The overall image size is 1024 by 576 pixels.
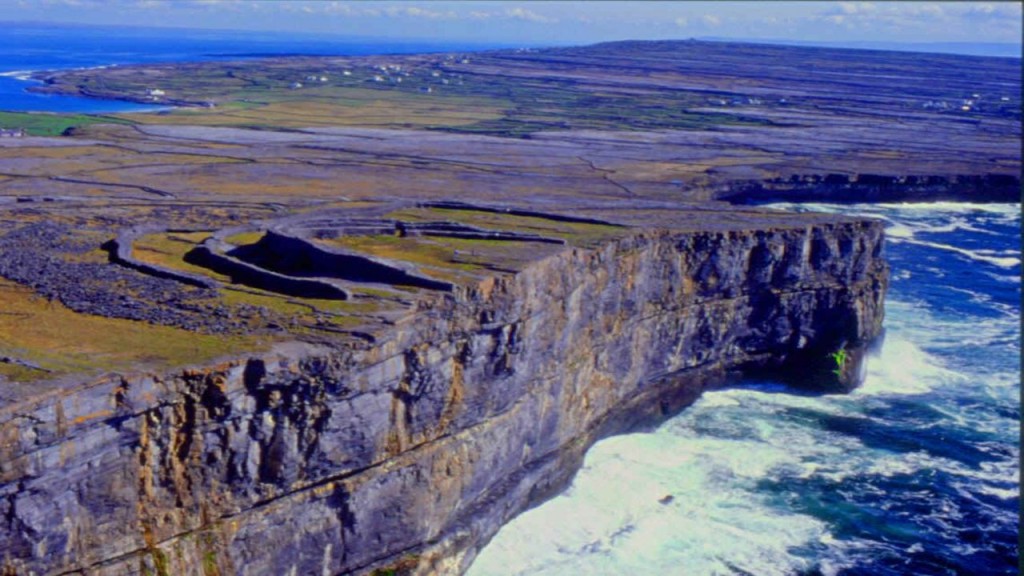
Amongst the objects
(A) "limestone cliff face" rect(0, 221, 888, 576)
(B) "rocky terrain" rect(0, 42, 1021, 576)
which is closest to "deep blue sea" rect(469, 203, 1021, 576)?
(B) "rocky terrain" rect(0, 42, 1021, 576)

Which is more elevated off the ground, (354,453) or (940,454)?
(354,453)

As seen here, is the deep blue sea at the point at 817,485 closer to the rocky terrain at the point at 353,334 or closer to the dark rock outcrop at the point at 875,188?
the rocky terrain at the point at 353,334

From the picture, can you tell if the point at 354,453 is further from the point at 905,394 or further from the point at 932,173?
the point at 932,173

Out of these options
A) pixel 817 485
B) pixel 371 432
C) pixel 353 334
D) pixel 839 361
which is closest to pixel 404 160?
pixel 839 361

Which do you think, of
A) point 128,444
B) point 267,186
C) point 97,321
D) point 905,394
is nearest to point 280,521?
point 128,444

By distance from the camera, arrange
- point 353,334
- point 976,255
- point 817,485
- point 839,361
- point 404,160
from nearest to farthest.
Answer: point 353,334
point 817,485
point 839,361
point 976,255
point 404,160

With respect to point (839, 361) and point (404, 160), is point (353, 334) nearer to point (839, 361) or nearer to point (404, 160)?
point (839, 361)

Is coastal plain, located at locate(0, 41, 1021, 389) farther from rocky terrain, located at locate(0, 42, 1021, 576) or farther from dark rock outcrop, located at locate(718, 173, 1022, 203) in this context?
rocky terrain, located at locate(0, 42, 1021, 576)
